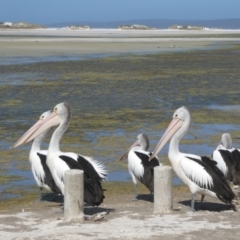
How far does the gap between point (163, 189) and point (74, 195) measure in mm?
874

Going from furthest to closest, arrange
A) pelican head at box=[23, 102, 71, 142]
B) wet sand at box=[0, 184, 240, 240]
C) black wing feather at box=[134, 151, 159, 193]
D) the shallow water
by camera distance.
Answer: the shallow water, black wing feather at box=[134, 151, 159, 193], pelican head at box=[23, 102, 71, 142], wet sand at box=[0, 184, 240, 240]

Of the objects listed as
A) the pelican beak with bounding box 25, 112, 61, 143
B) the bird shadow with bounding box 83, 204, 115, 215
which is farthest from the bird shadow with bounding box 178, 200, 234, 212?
the pelican beak with bounding box 25, 112, 61, 143

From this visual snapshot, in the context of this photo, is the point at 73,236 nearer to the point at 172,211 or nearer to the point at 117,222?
the point at 117,222

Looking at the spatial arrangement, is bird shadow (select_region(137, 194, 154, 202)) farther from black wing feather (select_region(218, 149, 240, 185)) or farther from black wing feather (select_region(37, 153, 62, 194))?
black wing feather (select_region(37, 153, 62, 194))

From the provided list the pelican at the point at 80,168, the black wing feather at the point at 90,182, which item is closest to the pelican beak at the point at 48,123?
the pelican at the point at 80,168

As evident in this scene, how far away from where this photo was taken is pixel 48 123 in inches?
294

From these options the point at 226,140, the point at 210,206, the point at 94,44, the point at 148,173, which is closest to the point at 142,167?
the point at 148,173

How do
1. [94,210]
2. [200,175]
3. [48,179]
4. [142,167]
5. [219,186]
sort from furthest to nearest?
[142,167], [48,179], [94,210], [200,175], [219,186]

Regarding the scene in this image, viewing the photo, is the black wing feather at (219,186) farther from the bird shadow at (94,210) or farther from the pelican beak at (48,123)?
the pelican beak at (48,123)

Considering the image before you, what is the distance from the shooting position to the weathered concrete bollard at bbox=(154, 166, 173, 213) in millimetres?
6668

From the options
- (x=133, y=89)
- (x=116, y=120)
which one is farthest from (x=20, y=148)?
(x=133, y=89)

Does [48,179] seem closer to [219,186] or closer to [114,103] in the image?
[219,186]

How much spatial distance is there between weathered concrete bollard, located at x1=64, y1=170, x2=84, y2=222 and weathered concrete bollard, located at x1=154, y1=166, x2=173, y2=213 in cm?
76

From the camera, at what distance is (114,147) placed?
34.6ft
